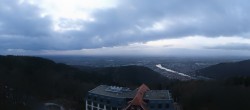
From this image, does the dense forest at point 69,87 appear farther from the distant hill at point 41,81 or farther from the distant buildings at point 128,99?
the distant buildings at point 128,99

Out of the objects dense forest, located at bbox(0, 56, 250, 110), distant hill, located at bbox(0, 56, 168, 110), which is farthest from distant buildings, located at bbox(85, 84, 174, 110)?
distant hill, located at bbox(0, 56, 168, 110)

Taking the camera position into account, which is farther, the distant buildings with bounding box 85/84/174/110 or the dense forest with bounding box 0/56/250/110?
the dense forest with bounding box 0/56/250/110

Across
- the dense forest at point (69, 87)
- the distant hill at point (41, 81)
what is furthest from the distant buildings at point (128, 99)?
the distant hill at point (41, 81)

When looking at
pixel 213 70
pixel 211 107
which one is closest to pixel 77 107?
pixel 211 107

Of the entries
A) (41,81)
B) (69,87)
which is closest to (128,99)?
(69,87)

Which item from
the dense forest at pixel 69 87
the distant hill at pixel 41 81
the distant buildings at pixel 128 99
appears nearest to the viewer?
the distant buildings at pixel 128 99

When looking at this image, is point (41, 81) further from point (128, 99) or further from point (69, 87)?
point (128, 99)

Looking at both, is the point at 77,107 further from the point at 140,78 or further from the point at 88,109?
the point at 140,78

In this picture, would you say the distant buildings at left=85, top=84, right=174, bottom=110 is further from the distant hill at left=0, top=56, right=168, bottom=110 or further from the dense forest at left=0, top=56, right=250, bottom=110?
the distant hill at left=0, top=56, right=168, bottom=110
